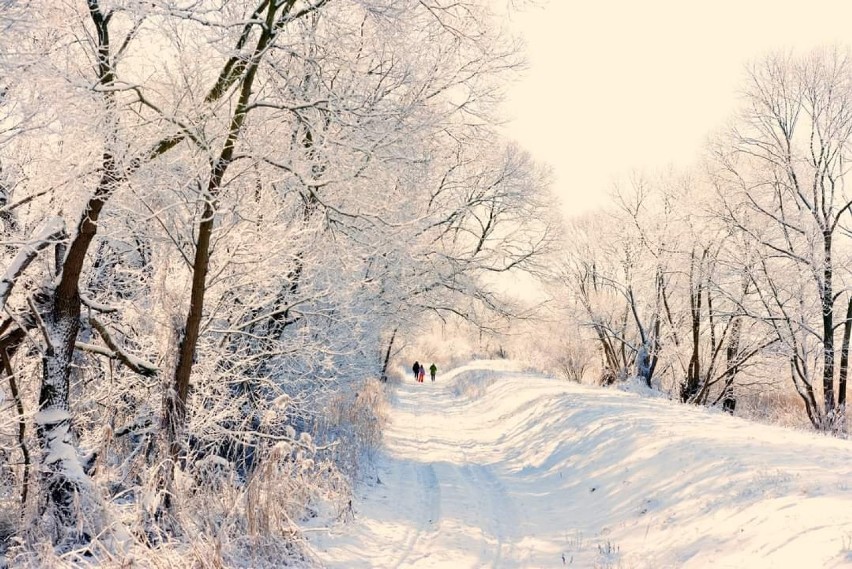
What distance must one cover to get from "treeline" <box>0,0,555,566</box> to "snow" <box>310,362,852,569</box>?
3.53ft

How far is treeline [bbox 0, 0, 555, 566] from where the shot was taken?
4754mm

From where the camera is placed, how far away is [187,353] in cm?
607

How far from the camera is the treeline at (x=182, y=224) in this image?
4.75m

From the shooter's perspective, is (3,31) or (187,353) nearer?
(3,31)

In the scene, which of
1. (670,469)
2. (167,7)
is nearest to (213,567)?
(167,7)

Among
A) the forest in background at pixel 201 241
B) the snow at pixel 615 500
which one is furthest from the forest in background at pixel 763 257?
the forest in background at pixel 201 241

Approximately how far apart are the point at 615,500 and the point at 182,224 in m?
6.21

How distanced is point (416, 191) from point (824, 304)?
1411 cm

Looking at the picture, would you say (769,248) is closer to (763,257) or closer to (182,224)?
(763,257)

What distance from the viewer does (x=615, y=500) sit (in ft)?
24.8

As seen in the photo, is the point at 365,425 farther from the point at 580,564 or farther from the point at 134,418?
the point at 580,564

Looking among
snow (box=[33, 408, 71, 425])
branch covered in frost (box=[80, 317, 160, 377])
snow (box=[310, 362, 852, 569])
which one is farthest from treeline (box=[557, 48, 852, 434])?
snow (box=[33, 408, 71, 425])

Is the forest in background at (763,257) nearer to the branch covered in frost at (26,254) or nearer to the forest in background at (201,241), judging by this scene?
the forest in background at (201,241)

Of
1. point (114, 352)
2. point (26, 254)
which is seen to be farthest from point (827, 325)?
point (26, 254)
